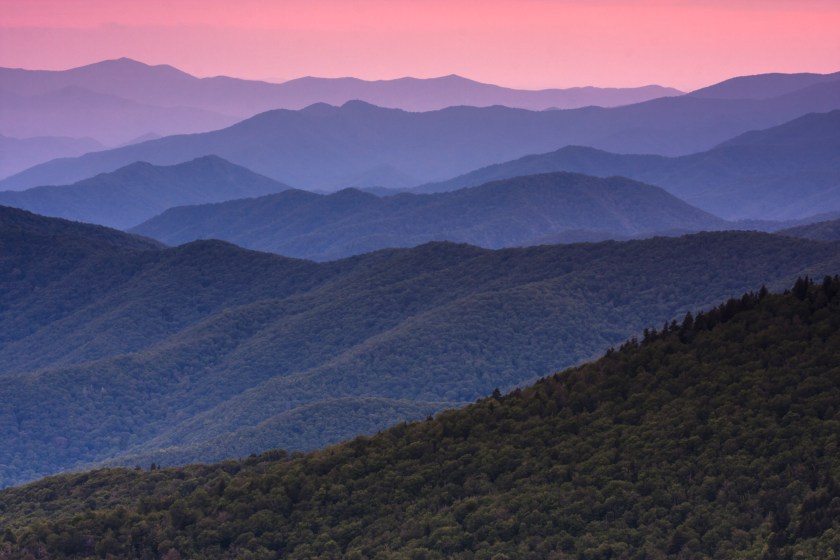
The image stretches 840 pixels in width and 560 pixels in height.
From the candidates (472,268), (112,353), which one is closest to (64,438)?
(112,353)

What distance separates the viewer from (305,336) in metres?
149

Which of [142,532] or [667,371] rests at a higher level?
[667,371]

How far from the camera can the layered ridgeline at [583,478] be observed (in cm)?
4350

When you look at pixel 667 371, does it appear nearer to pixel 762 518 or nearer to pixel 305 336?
pixel 762 518

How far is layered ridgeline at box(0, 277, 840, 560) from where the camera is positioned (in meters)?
43.5

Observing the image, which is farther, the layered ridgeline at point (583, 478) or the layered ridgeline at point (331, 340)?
the layered ridgeline at point (331, 340)

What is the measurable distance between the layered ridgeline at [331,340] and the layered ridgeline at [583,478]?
52.7 meters

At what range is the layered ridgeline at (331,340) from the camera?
417ft

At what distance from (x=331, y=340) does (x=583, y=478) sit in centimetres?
9898

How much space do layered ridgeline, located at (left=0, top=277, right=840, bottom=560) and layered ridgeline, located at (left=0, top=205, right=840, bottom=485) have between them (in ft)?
173

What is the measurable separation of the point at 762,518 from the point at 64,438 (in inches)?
4452

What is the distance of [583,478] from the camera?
48.3 metres

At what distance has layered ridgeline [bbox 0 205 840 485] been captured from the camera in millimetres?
127062

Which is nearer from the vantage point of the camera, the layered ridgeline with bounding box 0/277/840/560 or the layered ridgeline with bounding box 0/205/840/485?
the layered ridgeline with bounding box 0/277/840/560
